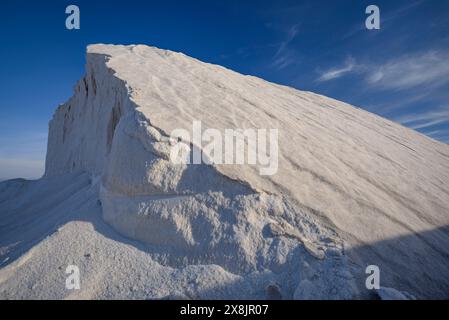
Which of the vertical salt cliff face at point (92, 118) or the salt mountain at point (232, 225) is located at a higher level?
the vertical salt cliff face at point (92, 118)

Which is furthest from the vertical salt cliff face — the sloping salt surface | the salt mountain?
the salt mountain

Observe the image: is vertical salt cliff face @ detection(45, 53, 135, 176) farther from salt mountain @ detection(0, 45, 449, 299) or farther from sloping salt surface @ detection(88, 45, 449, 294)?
salt mountain @ detection(0, 45, 449, 299)

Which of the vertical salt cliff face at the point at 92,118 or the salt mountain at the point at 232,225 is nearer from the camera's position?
the salt mountain at the point at 232,225

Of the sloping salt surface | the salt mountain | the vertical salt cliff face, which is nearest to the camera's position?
the salt mountain

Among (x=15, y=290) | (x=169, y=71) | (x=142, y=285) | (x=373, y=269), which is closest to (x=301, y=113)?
(x=169, y=71)

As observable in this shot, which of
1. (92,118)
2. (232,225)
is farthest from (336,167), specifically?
(92,118)

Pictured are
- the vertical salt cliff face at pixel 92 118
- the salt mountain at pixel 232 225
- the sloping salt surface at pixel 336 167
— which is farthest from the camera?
the vertical salt cliff face at pixel 92 118

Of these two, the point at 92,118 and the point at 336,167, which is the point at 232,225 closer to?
the point at 336,167

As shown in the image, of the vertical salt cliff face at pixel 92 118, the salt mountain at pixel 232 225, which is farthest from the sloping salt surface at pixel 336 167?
the vertical salt cliff face at pixel 92 118

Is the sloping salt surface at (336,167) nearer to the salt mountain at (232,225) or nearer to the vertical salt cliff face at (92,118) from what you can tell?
the salt mountain at (232,225)
